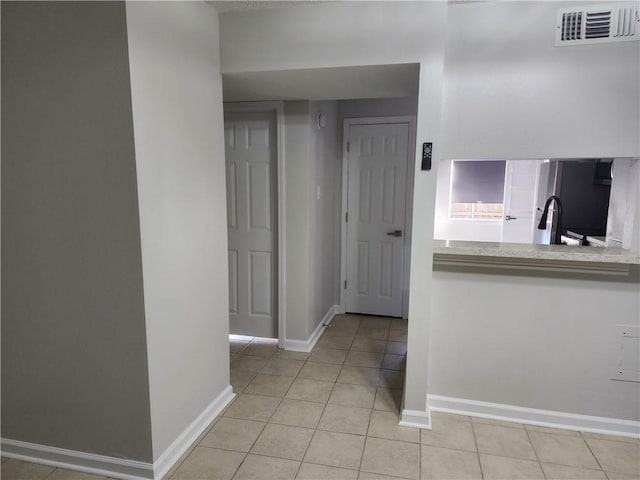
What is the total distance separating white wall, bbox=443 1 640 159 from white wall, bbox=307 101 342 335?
1296 millimetres

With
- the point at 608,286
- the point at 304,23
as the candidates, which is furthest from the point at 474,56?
the point at 608,286

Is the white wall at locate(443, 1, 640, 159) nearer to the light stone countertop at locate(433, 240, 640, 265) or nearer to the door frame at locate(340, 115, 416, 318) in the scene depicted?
the light stone countertop at locate(433, 240, 640, 265)

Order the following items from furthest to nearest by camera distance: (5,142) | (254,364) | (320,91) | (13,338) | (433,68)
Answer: (254,364) → (320,91) → (433,68) → (13,338) → (5,142)

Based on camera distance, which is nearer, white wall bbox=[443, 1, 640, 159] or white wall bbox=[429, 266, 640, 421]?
white wall bbox=[443, 1, 640, 159]

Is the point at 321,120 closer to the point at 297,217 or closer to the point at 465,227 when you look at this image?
the point at 297,217

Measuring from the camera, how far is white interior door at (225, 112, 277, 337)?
3238mm

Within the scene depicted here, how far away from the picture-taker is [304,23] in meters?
2.16

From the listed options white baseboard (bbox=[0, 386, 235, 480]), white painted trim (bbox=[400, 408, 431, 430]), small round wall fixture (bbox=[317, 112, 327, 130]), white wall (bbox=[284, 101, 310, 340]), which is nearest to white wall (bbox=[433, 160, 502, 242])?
small round wall fixture (bbox=[317, 112, 327, 130])

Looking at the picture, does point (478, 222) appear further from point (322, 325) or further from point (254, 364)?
point (254, 364)

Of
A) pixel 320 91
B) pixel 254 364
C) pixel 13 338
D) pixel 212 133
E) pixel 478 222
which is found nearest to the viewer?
pixel 13 338

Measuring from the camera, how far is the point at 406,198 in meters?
3.88

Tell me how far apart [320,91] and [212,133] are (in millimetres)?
887

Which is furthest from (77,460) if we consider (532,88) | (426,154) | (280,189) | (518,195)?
(518,195)

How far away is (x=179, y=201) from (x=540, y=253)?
1.91 metres
